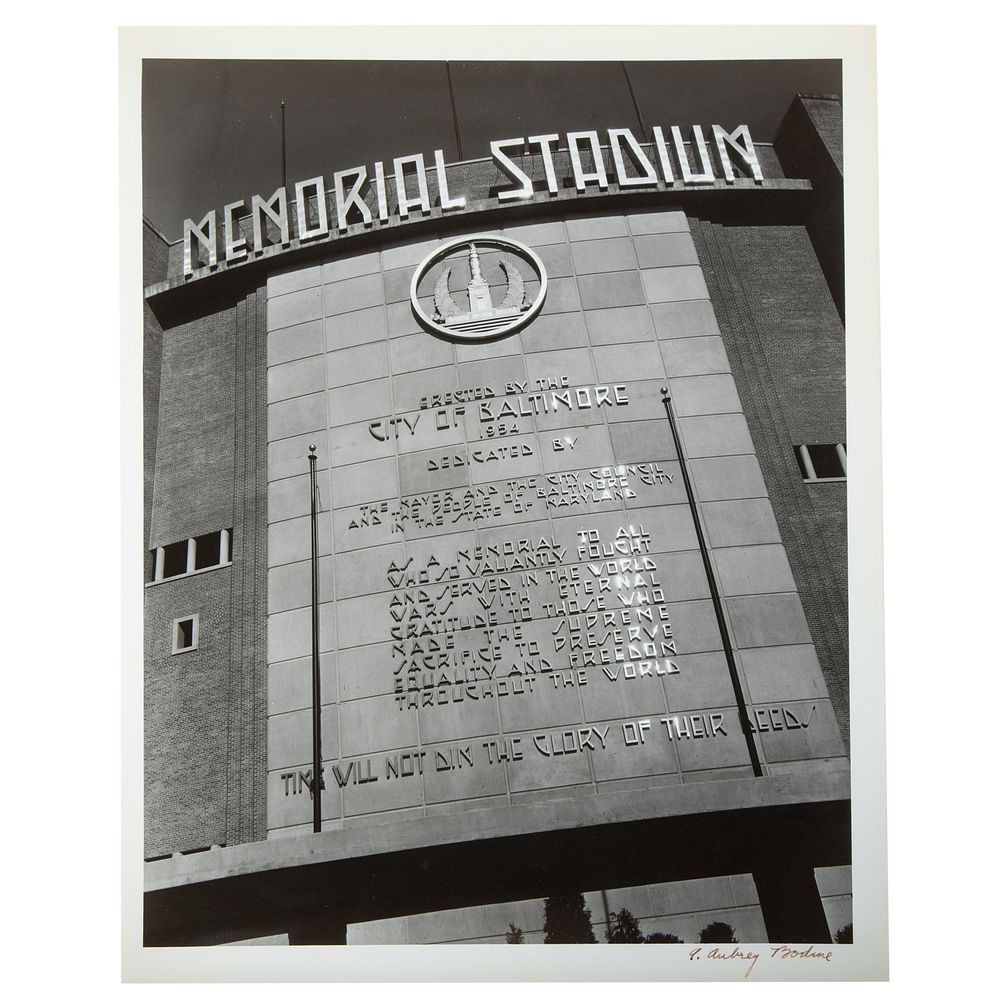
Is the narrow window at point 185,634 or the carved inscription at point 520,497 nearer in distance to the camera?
the carved inscription at point 520,497

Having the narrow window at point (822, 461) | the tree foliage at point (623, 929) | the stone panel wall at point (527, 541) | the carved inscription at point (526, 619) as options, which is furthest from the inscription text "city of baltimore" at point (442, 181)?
the tree foliage at point (623, 929)

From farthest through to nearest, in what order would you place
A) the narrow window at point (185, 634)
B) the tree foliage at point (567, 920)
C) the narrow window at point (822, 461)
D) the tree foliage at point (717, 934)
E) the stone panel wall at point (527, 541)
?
the narrow window at point (822, 461), the narrow window at point (185, 634), the stone panel wall at point (527, 541), the tree foliage at point (567, 920), the tree foliage at point (717, 934)

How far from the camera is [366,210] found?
15.6 meters

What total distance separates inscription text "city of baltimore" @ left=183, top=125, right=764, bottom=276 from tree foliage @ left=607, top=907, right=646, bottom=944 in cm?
1150

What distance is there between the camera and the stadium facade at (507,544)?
11594 millimetres

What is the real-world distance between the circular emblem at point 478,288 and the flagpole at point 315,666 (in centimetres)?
312

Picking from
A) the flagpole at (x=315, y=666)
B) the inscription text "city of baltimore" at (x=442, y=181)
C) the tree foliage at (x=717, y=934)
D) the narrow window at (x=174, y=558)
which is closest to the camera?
the tree foliage at (x=717, y=934)

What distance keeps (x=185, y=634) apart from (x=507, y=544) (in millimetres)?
5693

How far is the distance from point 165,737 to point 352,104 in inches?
409

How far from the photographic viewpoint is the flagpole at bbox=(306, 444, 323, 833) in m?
12.4
